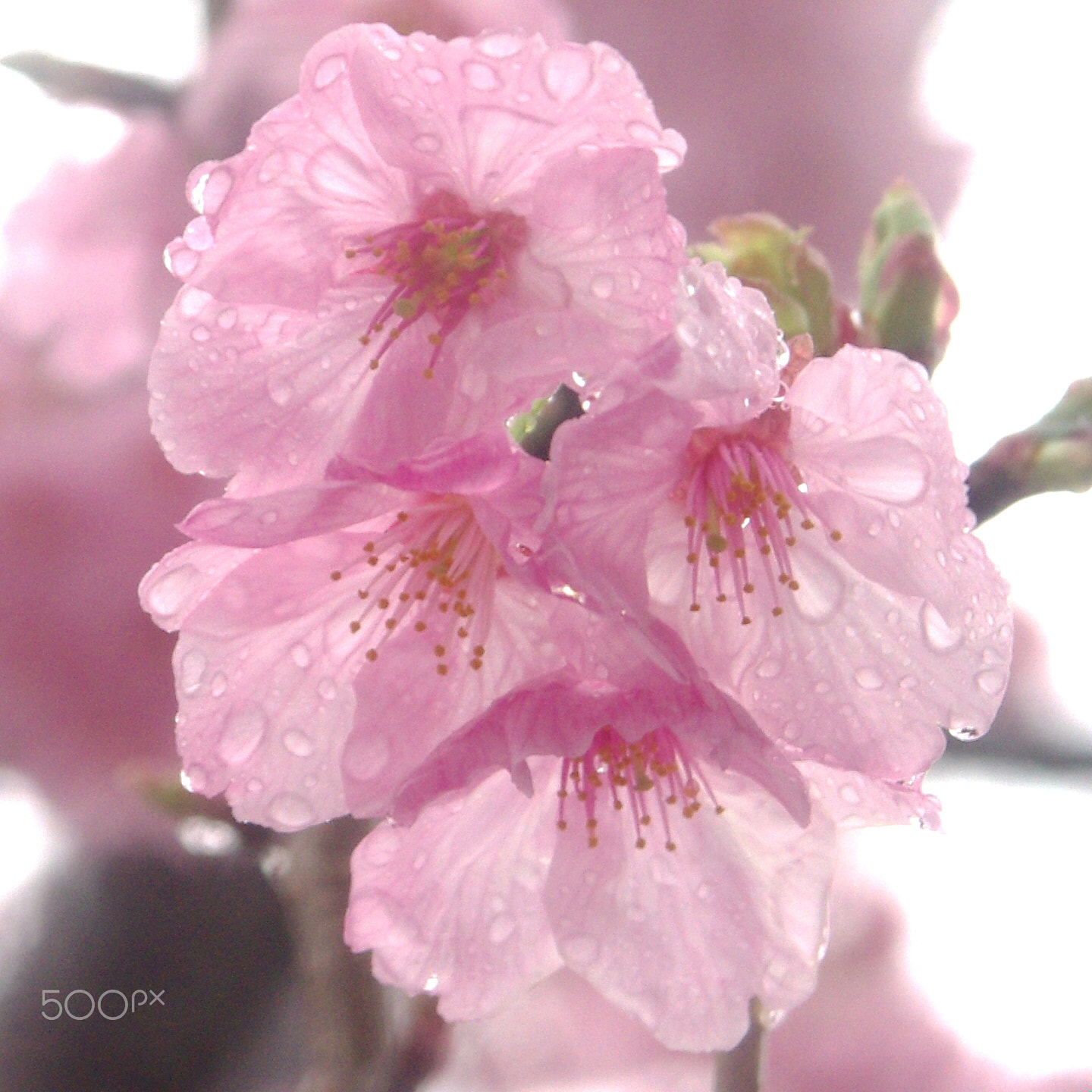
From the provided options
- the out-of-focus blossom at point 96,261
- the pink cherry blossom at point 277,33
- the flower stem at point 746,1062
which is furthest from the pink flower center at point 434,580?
the out-of-focus blossom at point 96,261

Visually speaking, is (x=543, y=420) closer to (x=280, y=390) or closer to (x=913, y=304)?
(x=280, y=390)

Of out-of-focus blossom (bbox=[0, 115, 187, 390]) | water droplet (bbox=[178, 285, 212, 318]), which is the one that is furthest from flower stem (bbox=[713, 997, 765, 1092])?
out-of-focus blossom (bbox=[0, 115, 187, 390])

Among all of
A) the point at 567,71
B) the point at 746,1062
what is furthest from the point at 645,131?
the point at 746,1062

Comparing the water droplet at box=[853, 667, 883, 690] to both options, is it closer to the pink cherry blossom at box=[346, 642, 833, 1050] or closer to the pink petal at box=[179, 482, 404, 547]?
the pink cherry blossom at box=[346, 642, 833, 1050]

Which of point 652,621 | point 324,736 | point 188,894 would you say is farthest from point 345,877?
point 188,894

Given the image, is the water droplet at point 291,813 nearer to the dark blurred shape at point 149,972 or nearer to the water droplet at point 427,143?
the water droplet at point 427,143
